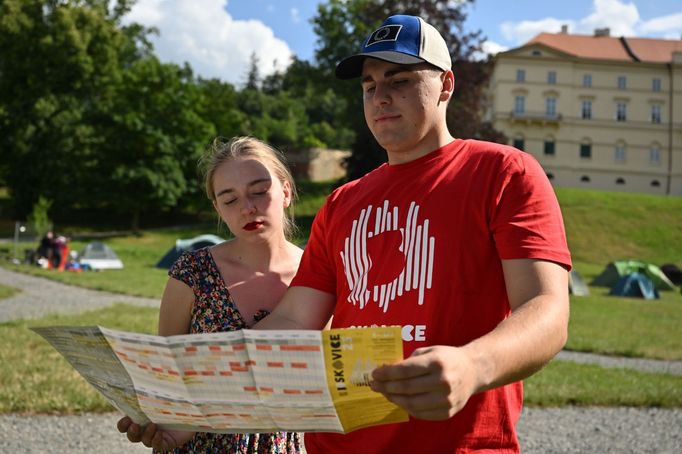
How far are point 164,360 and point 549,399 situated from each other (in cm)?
622

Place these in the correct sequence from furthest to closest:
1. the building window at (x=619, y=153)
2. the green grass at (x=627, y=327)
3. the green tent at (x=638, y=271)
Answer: the building window at (x=619, y=153) < the green tent at (x=638, y=271) < the green grass at (x=627, y=327)

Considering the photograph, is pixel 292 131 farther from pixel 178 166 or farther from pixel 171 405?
pixel 171 405

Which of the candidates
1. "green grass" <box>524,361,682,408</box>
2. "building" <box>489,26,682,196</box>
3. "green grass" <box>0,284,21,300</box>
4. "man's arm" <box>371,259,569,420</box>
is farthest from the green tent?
"building" <box>489,26,682,196</box>

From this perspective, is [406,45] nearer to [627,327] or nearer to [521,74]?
[627,327]

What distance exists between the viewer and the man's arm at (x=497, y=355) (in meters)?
1.32

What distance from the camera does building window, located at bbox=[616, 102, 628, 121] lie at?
72.1 metres

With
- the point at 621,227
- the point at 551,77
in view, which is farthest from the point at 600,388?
the point at 551,77

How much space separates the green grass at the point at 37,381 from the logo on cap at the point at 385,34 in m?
5.22

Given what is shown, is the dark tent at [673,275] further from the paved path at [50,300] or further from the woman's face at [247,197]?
the woman's face at [247,197]

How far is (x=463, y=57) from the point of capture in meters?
39.6

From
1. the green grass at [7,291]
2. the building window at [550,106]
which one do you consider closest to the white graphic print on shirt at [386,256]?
the green grass at [7,291]

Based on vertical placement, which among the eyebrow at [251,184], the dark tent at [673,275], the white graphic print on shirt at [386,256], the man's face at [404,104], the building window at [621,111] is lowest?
the dark tent at [673,275]

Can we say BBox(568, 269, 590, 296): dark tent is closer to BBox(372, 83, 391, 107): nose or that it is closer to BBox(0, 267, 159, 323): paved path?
BBox(0, 267, 159, 323): paved path

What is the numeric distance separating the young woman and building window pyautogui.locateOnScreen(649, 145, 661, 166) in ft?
246
